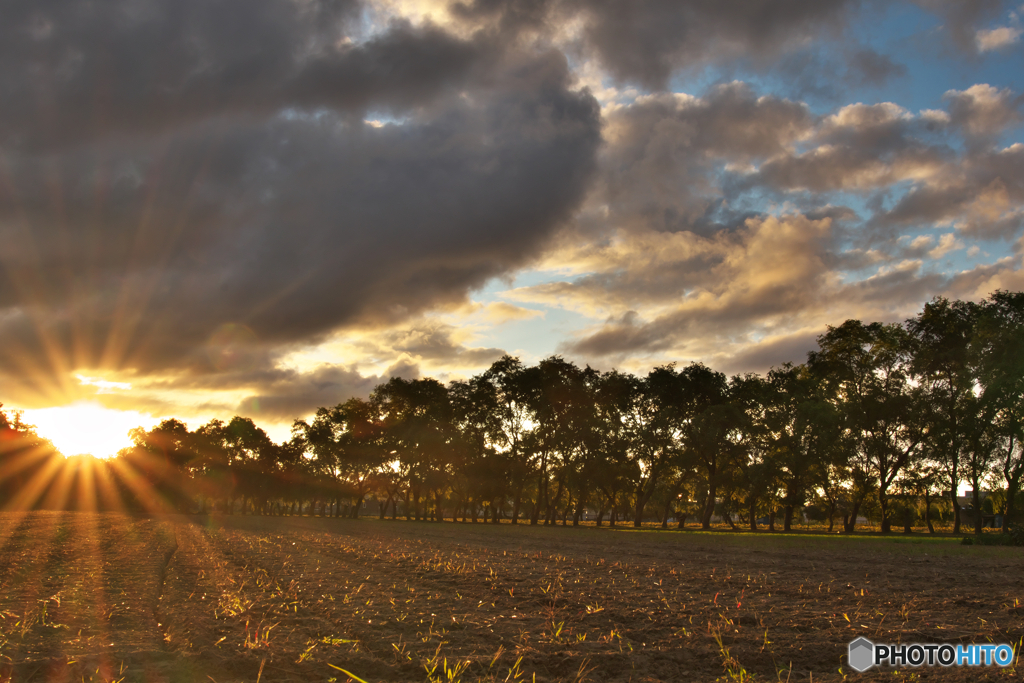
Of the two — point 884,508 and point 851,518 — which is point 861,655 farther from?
point 851,518

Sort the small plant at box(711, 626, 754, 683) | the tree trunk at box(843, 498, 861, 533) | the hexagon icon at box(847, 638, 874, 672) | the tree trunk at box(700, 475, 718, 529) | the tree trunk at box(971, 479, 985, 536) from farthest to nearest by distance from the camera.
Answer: the tree trunk at box(700, 475, 718, 529), the tree trunk at box(843, 498, 861, 533), the tree trunk at box(971, 479, 985, 536), the hexagon icon at box(847, 638, 874, 672), the small plant at box(711, 626, 754, 683)

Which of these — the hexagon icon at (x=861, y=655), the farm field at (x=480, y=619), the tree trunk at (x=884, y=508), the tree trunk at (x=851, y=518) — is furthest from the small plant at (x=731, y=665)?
the tree trunk at (x=851, y=518)

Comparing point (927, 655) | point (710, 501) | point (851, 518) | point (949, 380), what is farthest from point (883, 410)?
point (927, 655)

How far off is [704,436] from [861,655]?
58.9 metres

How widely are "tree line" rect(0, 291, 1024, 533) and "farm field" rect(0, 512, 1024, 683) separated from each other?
130 ft

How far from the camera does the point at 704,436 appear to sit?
64875mm

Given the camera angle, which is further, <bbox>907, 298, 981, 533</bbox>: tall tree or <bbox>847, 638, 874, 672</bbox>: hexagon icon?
<bbox>907, 298, 981, 533</bbox>: tall tree

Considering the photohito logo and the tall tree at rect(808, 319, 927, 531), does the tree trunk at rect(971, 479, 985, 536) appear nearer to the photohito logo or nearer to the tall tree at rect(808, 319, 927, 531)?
the tall tree at rect(808, 319, 927, 531)

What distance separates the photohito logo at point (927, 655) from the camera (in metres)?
7.71

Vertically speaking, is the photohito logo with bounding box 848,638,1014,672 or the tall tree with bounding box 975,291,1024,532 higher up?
the tall tree with bounding box 975,291,1024,532

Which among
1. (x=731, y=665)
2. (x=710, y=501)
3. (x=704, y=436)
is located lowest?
(x=710, y=501)

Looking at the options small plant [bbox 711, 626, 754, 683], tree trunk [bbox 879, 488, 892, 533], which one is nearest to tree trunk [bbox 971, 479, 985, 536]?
tree trunk [bbox 879, 488, 892, 533]

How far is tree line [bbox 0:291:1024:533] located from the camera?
5469 centimetres

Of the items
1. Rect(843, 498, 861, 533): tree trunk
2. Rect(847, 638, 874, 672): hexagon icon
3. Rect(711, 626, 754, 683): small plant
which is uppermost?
Rect(847, 638, 874, 672): hexagon icon
